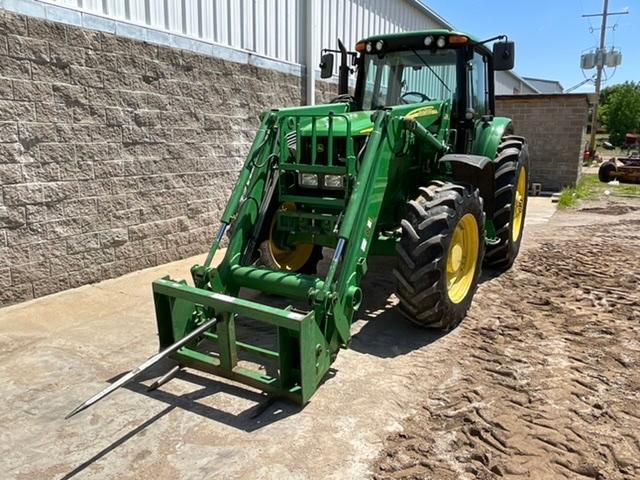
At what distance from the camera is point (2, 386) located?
3447 mm

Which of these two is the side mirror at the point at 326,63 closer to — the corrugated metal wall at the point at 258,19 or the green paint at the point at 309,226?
the green paint at the point at 309,226

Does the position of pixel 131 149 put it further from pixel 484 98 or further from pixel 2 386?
pixel 484 98

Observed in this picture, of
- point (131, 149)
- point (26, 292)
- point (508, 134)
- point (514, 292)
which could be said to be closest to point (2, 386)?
point (26, 292)

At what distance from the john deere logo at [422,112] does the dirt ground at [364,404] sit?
180cm

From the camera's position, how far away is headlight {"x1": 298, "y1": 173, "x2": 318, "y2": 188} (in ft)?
15.1

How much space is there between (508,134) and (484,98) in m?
1.36

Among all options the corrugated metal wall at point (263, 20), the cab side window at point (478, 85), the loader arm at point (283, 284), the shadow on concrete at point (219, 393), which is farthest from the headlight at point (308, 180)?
the corrugated metal wall at point (263, 20)

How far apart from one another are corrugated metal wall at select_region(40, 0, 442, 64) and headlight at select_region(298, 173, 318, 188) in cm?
271

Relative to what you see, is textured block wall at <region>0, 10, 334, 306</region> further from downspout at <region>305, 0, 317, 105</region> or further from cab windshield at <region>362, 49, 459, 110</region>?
cab windshield at <region>362, 49, 459, 110</region>

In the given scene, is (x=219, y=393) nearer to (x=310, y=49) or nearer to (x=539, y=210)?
(x=310, y=49)

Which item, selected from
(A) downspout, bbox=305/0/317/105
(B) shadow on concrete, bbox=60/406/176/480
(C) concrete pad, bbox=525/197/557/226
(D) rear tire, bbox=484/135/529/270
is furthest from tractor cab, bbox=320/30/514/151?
(C) concrete pad, bbox=525/197/557/226

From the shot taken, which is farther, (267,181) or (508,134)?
(508,134)

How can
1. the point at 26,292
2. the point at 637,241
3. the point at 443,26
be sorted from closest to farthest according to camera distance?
the point at 26,292 < the point at 637,241 < the point at 443,26

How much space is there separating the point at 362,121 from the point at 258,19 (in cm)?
367
